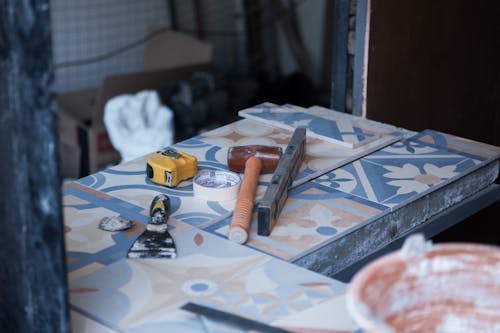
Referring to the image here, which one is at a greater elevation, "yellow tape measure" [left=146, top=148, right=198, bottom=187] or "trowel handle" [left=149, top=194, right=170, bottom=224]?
"yellow tape measure" [left=146, top=148, right=198, bottom=187]

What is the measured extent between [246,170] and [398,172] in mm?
383

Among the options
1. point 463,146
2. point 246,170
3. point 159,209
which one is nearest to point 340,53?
point 463,146

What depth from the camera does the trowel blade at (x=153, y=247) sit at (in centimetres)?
144

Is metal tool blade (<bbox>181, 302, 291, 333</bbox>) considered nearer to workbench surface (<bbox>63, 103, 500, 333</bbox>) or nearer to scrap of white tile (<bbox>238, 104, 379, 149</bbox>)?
workbench surface (<bbox>63, 103, 500, 333</bbox>)

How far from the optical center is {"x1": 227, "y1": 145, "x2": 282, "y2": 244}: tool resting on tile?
150 cm

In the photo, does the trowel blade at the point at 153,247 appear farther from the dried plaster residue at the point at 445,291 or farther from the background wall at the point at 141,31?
the background wall at the point at 141,31

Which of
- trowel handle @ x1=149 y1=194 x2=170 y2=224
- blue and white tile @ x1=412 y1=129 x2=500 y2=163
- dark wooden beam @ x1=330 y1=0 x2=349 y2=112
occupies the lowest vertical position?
trowel handle @ x1=149 y1=194 x2=170 y2=224

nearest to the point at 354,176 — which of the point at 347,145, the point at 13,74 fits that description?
the point at 347,145

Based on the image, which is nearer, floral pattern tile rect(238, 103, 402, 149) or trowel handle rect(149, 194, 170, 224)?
trowel handle rect(149, 194, 170, 224)

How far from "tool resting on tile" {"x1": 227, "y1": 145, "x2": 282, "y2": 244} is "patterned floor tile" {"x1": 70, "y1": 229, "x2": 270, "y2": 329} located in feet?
0.12

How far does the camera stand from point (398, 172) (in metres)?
1.86

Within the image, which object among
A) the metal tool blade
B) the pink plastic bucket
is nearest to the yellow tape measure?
the metal tool blade

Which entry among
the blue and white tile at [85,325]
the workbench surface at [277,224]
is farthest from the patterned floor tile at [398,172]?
the blue and white tile at [85,325]

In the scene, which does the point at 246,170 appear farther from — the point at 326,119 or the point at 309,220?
the point at 326,119
